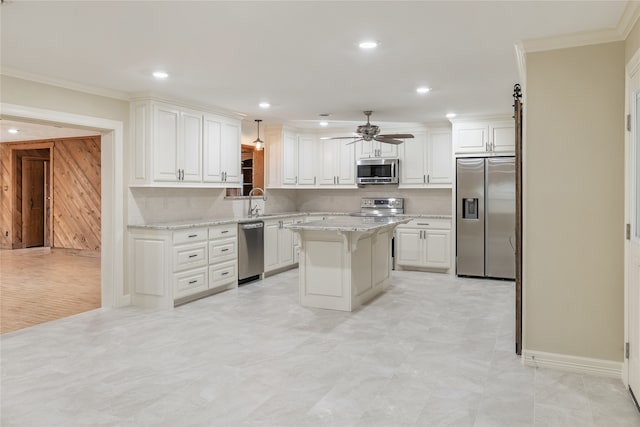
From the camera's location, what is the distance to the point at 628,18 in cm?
272

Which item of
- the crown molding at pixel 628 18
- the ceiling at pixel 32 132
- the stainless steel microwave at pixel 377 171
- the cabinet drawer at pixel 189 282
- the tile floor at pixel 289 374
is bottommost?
the tile floor at pixel 289 374

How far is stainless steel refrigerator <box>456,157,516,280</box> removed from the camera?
6.30 meters

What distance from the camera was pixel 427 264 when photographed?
702cm

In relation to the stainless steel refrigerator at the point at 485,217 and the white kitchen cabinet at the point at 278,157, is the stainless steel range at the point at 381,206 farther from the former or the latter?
the white kitchen cabinet at the point at 278,157

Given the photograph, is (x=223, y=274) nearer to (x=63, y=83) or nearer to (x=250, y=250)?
(x=250, y=250)

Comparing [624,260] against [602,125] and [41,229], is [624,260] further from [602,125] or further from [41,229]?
[41,229]

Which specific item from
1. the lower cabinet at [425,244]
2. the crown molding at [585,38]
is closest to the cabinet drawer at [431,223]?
the lower cabinet at [425,244]

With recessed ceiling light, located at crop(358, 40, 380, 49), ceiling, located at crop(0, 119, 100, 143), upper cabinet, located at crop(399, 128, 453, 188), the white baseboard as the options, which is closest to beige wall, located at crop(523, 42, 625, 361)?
the white baseboard

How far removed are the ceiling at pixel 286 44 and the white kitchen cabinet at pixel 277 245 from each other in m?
2.12

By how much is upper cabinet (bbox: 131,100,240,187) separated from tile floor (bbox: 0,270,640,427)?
5.13ft

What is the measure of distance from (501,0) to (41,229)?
35.8 ft

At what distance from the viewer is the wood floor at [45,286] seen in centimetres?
466

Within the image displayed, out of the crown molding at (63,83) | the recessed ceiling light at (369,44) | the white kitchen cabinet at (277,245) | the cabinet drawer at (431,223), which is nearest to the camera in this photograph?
the recessed ceiling light at (369,44)

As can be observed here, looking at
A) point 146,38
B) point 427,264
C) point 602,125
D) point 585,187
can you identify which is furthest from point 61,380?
point 427,264
